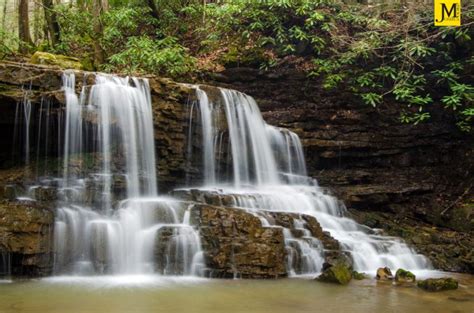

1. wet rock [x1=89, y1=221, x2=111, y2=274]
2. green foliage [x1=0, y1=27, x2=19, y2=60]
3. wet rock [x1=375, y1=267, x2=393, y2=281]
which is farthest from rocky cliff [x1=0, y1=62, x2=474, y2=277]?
green foliage [x1=0, y1=27, x2=19, y2=60]

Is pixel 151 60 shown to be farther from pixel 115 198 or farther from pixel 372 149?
pixel 372 149

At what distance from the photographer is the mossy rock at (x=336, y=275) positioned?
696cm

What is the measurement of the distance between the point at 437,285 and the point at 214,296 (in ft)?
10.9

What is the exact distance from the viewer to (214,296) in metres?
5.95

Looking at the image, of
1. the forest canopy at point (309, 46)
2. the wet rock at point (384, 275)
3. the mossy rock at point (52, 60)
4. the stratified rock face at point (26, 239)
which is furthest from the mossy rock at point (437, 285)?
the mossy rock at point (52, 60)

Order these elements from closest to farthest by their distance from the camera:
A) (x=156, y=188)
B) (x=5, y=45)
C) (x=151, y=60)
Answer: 1. (x=156, y=188)
2. (x=5, y=45)
3. (x=151, y=60)

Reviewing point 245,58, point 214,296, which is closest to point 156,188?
point 214,296

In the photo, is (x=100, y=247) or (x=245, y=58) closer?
(x=100, y=247)

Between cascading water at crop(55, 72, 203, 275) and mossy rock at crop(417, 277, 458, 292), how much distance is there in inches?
137

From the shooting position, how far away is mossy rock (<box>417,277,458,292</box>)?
21.6 feet

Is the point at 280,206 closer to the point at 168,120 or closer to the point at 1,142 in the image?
the point at 168,120

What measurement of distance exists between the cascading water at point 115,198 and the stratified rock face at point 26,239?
0.18m

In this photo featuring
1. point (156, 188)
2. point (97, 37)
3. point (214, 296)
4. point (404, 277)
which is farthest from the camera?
point (97, 37)

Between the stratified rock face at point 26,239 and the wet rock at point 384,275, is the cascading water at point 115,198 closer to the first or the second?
the stratified rock face at point 26,239
